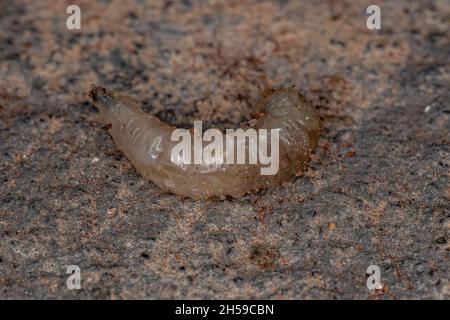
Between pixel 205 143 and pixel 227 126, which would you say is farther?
pixel 227 126

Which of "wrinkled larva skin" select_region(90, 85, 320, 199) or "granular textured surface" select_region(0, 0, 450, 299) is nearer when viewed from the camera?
"granular textured surface" select_region(0, 0, 450, 299)

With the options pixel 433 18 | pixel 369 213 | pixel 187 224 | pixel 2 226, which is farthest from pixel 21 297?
pixel 433 18

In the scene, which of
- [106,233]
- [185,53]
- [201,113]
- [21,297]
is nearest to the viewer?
[21,297]

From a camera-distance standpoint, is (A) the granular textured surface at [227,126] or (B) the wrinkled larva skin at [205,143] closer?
(A) the granular textured surface at [227,126]

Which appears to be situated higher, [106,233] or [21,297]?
[106,233]

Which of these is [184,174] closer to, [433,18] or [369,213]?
[369,213]
